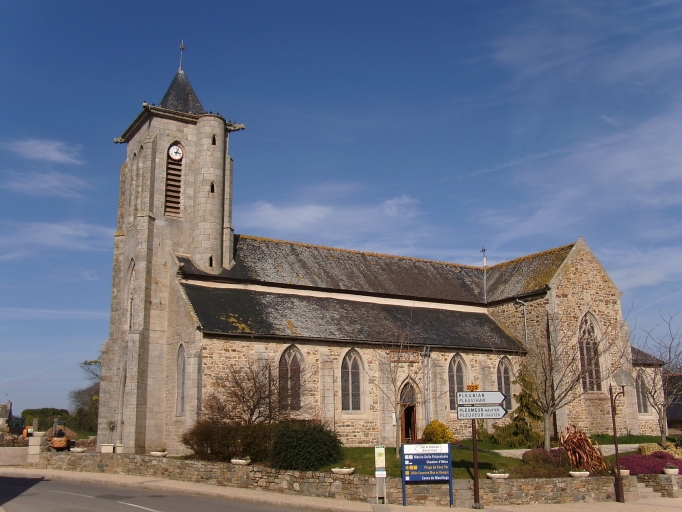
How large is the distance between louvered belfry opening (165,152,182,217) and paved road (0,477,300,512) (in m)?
14.6

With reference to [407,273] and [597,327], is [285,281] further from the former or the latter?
[597,327]

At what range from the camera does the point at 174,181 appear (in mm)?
32562

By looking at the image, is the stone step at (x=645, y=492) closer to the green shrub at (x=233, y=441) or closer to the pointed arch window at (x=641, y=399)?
the green shrub at (x=233, y=441)

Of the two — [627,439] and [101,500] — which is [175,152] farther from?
[627,439]

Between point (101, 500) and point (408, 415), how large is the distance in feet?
55.7

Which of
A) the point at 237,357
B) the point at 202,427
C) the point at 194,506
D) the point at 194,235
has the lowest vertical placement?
the point at 194,506

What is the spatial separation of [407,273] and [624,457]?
55.5ft

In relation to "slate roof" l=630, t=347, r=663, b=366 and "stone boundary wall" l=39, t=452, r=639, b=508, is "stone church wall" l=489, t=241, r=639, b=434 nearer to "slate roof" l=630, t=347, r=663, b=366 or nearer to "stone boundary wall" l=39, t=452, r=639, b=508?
"slate roof" l=630, t=347, r=663, b=366

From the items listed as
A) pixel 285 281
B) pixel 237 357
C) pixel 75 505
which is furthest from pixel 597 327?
pixel 75 505

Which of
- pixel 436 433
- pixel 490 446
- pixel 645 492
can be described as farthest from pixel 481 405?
pixel 490 446

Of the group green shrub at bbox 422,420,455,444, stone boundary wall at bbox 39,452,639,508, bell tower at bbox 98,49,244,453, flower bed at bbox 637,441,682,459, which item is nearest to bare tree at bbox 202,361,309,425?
stone boundary wall at bbox 39,452,639,508

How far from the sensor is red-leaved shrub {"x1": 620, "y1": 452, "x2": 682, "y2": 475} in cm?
2198

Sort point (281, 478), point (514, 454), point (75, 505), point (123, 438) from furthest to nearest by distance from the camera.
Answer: point (123, 438)
point (514, 454)
point (281, 478)
point (75, 505)

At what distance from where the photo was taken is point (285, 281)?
3259cm
